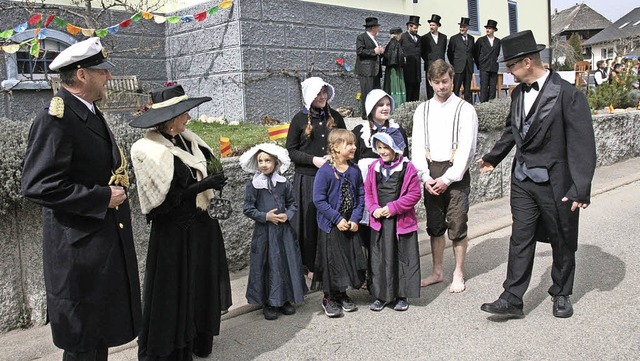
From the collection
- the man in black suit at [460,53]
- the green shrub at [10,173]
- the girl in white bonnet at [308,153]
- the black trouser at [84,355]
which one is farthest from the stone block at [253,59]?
the black trouser at [84,355]

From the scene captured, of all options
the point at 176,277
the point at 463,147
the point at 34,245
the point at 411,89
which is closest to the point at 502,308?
the point at 463,147

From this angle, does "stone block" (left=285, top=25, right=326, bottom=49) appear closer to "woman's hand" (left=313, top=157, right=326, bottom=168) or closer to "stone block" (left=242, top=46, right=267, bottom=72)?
"stone block" (left=242, top=46, right=267, bottom=72)

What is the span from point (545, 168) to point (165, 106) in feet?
8.92

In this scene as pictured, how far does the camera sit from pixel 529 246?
464 cm

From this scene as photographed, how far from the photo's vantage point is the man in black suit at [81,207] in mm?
3047

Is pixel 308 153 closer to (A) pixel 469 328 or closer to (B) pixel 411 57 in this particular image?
(A) pixel 469 328

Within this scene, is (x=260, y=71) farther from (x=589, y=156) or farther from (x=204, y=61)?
(x=589, y=156)

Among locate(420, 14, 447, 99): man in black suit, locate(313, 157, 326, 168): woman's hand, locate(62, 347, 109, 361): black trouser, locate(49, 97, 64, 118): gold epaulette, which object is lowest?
locate(62, 347, 109, 361): black trouser

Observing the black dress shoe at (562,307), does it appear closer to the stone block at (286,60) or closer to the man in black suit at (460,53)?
the stone block at (286,60)

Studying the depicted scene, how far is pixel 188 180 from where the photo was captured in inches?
153

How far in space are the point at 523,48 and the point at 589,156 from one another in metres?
0.91

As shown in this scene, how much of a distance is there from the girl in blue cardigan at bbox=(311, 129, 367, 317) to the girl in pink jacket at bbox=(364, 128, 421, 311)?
0.11 meters

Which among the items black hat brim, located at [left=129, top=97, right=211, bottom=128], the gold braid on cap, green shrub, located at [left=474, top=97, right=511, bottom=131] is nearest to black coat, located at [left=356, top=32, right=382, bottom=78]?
green shrub, located at [left=474, top=97, right=511, bottom=131]

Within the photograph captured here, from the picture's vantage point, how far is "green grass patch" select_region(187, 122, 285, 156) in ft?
23.7
